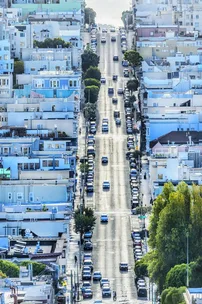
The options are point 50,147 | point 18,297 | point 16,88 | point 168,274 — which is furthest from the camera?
point 16,88

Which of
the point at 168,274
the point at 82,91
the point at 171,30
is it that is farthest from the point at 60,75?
the point at 168,274

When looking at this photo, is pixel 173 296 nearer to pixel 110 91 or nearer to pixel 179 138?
pixel 179 138

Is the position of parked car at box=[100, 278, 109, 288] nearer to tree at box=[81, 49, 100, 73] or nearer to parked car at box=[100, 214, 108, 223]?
parked car at box=[100, 214, 108, 223]

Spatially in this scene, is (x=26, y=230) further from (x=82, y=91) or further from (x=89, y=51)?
(x=89, y=51)

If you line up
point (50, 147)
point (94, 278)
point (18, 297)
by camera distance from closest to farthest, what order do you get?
point (18, 297) → point (94, 278) → point (50, 147)

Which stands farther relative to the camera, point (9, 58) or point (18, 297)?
point (9, 58)
